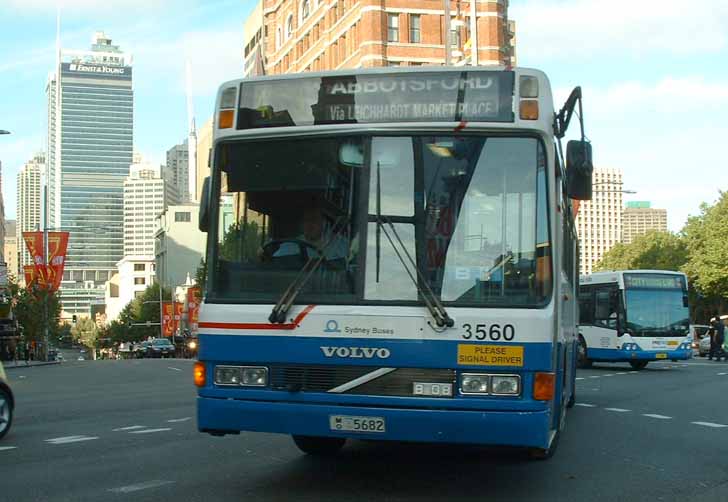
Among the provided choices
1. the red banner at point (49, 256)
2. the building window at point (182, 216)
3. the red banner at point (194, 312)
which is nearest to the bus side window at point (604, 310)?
the red banner at point (194, 312)

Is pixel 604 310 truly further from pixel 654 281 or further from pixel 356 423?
pixel 356 423

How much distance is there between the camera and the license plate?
265 inches

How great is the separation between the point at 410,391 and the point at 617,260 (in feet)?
333

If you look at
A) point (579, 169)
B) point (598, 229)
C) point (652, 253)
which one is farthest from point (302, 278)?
point (598, 229)

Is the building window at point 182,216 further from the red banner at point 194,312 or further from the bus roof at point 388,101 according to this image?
the bus roof at point 388,101

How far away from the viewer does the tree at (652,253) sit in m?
94.7

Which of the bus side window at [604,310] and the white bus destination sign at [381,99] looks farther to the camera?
the bus side window at [604,310]

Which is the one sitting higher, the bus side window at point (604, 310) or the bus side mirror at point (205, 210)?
the bus side mirror at point (205, 210)

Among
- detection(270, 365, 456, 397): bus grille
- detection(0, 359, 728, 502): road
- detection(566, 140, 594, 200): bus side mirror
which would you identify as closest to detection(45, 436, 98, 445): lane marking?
detection(0, 359, 728, 502): road

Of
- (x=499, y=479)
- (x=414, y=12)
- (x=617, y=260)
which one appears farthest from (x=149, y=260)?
(x=499, y=479)

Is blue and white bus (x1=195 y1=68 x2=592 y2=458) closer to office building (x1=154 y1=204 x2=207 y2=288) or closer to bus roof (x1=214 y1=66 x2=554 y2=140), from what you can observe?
A: bus roof (x1=214 y1=66 x2=554 y2=140)

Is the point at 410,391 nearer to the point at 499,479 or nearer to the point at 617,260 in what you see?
the point at 499,479

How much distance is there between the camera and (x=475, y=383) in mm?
6637

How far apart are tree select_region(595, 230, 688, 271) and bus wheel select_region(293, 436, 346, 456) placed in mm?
87004
